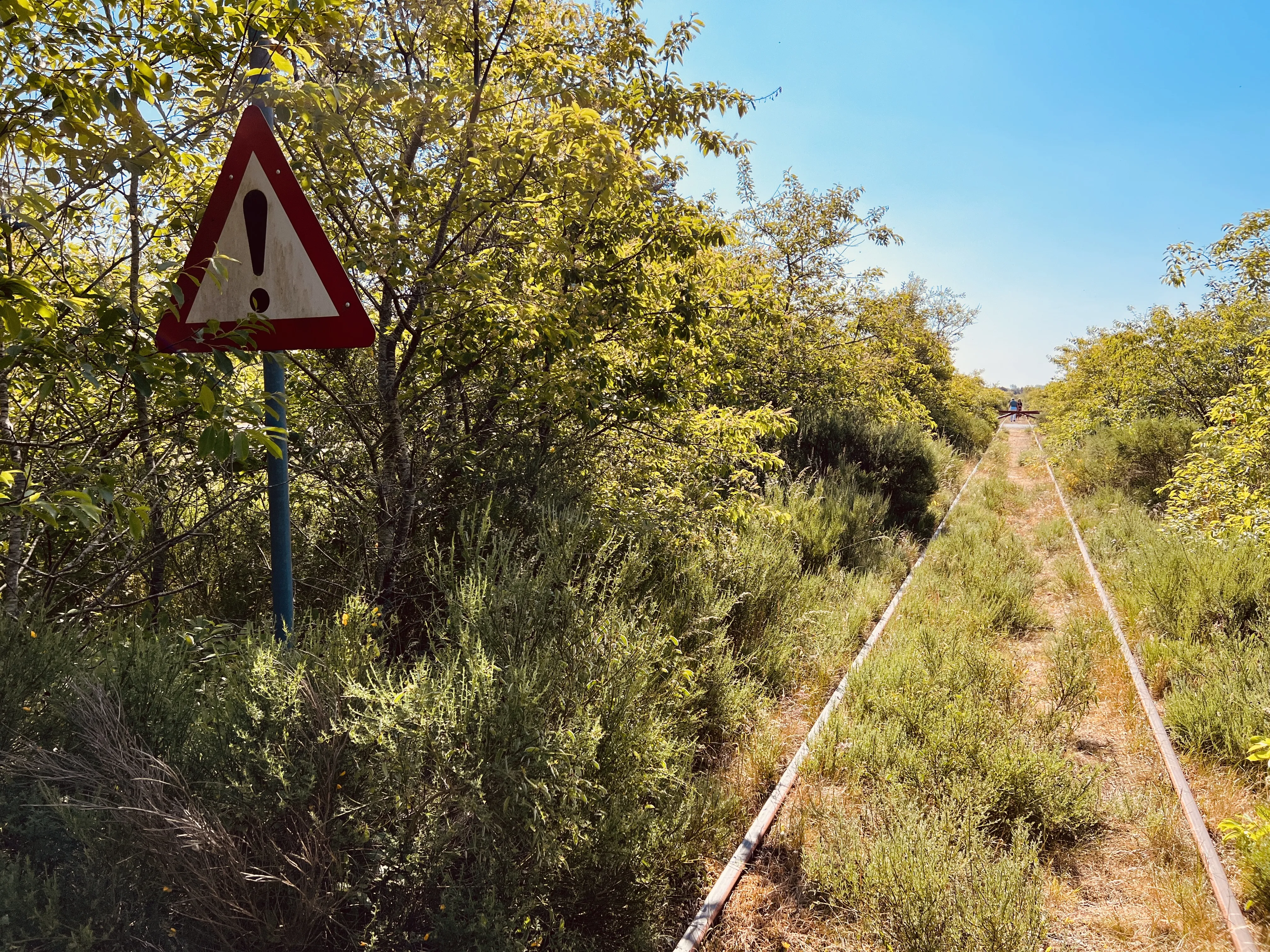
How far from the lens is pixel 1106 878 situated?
359 centimetres

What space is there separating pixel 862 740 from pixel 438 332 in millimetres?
3610

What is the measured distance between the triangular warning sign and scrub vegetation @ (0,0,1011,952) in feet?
0.45

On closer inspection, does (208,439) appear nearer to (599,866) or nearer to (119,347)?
(119,347)

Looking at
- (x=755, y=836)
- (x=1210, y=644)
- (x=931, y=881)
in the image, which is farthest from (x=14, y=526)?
(x=1210, y=644)

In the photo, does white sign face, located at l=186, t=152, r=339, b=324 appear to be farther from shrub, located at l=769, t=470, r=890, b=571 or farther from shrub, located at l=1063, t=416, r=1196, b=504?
shrub, located at l=1063, t=416, r=1196, b=504

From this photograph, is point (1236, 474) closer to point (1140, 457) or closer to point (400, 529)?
point (1140, 457)

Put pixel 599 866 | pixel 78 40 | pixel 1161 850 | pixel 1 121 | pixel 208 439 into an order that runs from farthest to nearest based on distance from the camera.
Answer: pixel 1161 850 → pixel 599 866 → pixel 78 40 → pixel 1 121 → pixel 208 439

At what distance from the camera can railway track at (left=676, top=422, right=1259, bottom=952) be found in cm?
304

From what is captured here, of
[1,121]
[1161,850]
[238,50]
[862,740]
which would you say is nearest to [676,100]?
[238,50]

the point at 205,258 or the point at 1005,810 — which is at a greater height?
the point at 205,258

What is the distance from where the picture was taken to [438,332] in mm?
3807

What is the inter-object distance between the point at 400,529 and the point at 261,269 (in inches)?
73.3

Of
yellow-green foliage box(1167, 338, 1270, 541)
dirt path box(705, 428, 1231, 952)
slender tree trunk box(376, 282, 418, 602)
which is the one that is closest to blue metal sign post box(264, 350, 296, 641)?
slender tree trunk box(376, 282, 418, 602)

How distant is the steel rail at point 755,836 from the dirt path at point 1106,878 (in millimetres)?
62
